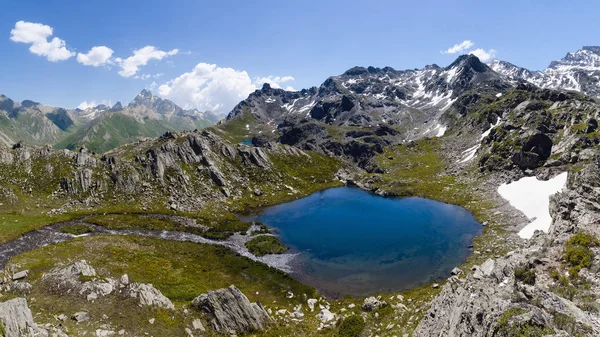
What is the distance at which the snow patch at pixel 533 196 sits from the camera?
216 ft

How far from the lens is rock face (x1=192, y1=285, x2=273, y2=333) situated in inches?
1382

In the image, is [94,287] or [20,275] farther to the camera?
[20,275]

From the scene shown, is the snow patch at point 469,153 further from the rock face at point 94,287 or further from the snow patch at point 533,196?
the rock face at point 94,287

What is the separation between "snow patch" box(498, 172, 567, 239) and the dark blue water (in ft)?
36.9

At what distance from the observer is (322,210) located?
103062 mm

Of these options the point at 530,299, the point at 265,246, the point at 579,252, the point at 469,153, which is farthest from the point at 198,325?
the point at 469,153

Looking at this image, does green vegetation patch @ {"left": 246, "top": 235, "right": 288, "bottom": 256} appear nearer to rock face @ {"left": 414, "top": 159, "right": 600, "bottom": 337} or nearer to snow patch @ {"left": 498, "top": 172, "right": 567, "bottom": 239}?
rock face @ {"left": 414, "top": 159, "right": 600, "bottom": 337}

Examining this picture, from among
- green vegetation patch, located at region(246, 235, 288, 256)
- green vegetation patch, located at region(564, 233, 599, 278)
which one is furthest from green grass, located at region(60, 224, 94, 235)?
green vegetation patch, located at region(564, 233, 599, 278)

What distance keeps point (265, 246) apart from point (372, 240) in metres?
25.3

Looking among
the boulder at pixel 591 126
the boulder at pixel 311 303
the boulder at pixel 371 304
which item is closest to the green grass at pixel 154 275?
the boulder at pixel 311 303

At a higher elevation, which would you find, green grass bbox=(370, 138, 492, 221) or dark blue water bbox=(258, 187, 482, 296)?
green grass bbox=(370, 138, 492, 221)

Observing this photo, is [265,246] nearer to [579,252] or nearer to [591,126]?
[579,252]

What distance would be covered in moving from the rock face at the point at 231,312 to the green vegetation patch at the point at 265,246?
29683 mm

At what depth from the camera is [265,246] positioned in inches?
2763
